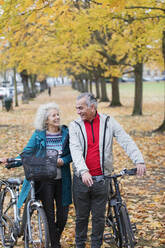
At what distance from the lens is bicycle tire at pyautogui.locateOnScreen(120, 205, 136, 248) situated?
11.9 ft

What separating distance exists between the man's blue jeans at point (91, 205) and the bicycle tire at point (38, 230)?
456mm

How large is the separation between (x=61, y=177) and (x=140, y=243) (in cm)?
151

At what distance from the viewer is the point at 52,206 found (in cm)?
404

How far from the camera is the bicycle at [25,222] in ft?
11.8

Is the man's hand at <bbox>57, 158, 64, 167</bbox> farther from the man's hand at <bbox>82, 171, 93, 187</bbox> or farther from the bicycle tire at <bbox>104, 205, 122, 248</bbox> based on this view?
the bicycle tire at <bbox>104, 205, 122, 248</bbox>

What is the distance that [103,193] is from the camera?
12.5ft

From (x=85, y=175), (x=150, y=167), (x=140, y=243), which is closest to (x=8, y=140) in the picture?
(x=150, y=167)

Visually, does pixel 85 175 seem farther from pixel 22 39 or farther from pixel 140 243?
pixel 22 39

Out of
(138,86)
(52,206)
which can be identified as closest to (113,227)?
(52,206)

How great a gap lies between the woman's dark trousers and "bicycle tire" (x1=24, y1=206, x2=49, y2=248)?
25 cm

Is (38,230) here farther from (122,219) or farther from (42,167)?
(122,219)

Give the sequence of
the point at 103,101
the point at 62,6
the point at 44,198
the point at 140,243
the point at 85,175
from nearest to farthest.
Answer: the point at 85,175 < the point at 44,198 < the point at 140,243 < the point at 62,6 < the point at 103,101

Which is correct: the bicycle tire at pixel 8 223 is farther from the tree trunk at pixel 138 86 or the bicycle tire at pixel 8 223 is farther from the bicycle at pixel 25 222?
the tree trunk at pixel 138 86

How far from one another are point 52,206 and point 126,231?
87 centimetres
